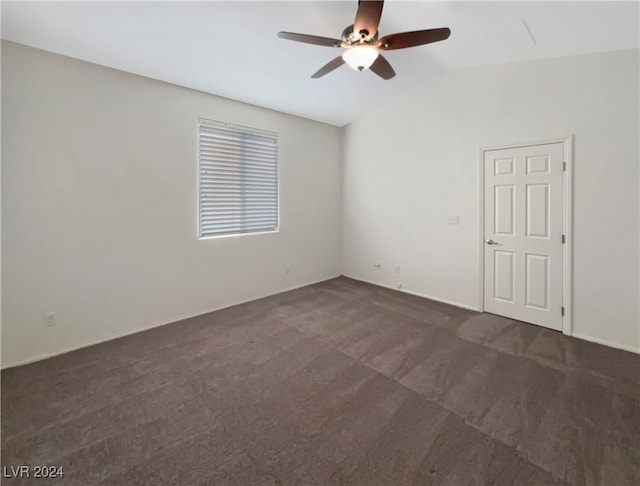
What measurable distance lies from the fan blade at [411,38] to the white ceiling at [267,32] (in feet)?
1.82

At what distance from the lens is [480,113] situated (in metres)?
3.64

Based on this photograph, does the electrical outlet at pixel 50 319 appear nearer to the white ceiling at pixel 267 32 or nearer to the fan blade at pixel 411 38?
the white ceiling at pixel 267 32

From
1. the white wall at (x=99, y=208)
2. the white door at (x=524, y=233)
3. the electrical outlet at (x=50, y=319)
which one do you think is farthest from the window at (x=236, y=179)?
the white door at (x=524, y=233)

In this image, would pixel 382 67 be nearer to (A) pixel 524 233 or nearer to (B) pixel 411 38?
(B) pixel 411 38

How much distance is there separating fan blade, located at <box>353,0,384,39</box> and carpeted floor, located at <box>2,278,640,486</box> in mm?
2673

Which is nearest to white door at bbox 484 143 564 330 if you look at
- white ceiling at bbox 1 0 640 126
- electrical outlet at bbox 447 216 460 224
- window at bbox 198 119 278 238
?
electrical outlet at bbox 447 216 460 224

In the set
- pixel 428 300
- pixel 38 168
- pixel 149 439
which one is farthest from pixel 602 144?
pixel 38 168

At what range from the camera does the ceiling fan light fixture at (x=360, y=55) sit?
2.18m

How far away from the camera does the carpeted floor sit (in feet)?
5.20

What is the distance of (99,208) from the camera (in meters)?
2.96

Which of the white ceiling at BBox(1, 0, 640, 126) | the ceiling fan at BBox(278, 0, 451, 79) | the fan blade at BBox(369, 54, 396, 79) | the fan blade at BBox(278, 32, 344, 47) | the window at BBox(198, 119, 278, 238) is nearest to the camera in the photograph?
the ceiling fan at BBox(278, 0, 451, 79)

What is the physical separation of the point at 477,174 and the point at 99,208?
173 inches

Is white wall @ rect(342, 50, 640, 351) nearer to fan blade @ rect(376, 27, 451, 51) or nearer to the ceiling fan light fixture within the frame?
fan blade @ rect(376, 27, 451, 51)

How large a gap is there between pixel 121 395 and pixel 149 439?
2.02 feet
